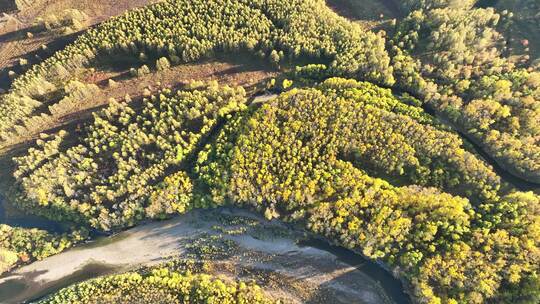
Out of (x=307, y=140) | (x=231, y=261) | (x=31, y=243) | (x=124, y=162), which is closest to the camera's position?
(x=231, y=261)

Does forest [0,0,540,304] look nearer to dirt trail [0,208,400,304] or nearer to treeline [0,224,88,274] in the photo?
treeline [0,224,88,274]

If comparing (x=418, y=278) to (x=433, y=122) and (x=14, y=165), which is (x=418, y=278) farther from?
(x=14, y=165)

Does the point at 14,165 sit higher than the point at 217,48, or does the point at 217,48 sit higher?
the point at 217,48

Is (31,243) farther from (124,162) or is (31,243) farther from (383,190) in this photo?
(383,190)

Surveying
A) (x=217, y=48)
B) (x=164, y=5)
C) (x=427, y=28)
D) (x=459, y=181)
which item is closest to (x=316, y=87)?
(x=217, y=48)

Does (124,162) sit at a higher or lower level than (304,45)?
lower

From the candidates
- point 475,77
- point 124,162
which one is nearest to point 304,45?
point 475,77

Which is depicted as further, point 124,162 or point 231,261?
point 124,162
